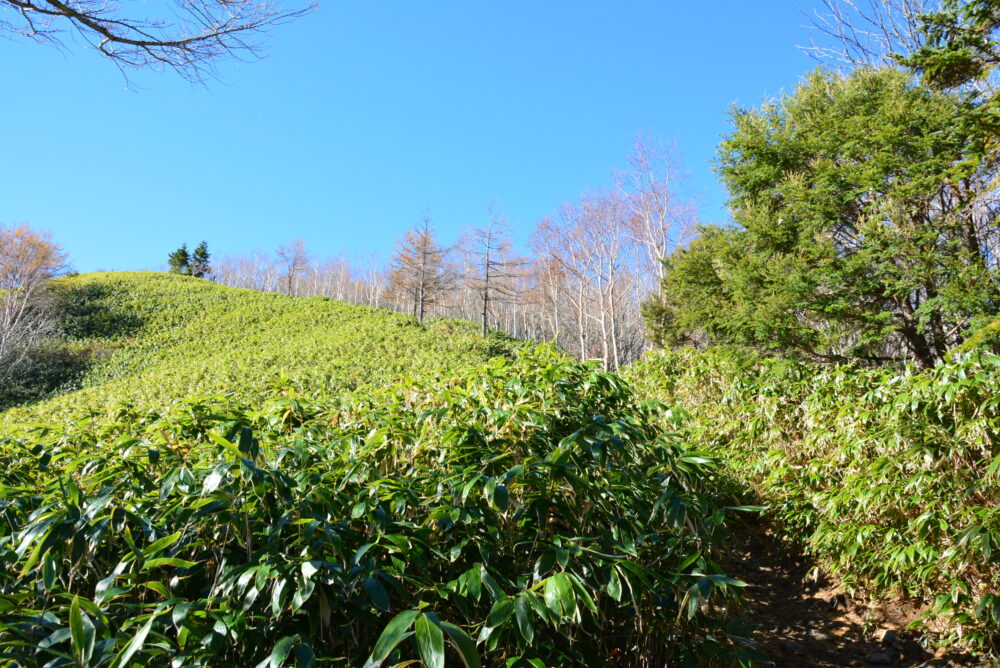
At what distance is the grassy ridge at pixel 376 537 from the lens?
4.27ft

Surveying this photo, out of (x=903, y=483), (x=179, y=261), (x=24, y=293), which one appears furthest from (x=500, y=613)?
(x=179, y=261)

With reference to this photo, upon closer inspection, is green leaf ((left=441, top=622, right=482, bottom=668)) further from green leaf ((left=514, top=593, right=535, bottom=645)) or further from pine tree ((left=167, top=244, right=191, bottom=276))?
pine tree ((left=167, top=244, right=191, bottom=276))

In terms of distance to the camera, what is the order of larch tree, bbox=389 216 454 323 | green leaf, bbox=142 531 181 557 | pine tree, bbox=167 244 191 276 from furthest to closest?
pine tree, bbox=167 244 191 276 < larch tree, bbox=389 216 454 323 < green leaf, bbox=142 531 181 557

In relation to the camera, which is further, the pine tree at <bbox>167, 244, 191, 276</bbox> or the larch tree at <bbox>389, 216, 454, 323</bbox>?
the pine tree at <bbox>167, 244, 191, 276</bbox>

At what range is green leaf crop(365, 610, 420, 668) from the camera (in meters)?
1.04

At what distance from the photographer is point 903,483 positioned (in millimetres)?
3086

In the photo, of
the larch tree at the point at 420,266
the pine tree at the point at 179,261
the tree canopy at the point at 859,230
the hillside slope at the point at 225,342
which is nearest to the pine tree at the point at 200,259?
the pine tree at the point at 179,261

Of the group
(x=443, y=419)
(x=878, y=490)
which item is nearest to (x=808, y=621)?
(x=878, y=490)

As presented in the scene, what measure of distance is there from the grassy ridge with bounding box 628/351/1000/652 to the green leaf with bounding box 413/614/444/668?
2.46 meters

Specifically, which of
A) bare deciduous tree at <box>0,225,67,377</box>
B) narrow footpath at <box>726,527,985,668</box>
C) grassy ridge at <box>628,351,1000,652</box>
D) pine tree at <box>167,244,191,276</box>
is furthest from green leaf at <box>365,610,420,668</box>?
pine tree at <box>167,244,191,276</box>

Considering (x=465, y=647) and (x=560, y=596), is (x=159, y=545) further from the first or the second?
(x=560, y=596)

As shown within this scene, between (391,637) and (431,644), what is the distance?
0.28ft

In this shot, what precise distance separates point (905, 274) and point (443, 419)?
6.32 metres

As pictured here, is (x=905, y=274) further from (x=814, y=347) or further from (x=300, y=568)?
(x=300, y=568)
